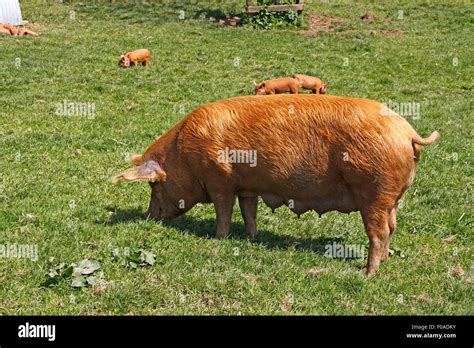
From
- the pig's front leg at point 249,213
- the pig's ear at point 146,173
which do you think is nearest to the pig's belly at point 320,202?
the pig's front leg at point 249,213

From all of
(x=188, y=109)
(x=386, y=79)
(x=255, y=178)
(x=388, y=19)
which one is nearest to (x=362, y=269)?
(x=255, y=178)

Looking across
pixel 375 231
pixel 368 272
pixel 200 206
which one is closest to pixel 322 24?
pixel 200 206

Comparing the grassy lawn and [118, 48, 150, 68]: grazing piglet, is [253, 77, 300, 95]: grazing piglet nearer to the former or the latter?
the grassy lawn

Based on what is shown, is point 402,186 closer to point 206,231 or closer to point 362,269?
point 362,269

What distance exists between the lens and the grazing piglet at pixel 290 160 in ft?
21.5

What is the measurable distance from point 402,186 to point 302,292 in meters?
1.50

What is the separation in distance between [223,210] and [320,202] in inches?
44.6

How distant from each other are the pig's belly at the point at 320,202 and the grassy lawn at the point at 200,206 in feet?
1.65

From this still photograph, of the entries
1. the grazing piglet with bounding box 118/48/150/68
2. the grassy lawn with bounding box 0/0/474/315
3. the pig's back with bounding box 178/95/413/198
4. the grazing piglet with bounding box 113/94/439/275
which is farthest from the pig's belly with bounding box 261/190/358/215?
the grazing piglet with bounding box 118/48/150/68

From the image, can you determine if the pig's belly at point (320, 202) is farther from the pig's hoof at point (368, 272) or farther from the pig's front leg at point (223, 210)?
the pig's hoof at point (368, 272)

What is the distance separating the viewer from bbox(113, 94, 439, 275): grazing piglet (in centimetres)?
656

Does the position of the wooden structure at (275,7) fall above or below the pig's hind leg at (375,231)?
above

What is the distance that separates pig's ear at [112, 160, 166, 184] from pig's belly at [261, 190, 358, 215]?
1.24m

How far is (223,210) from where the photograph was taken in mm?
7465
